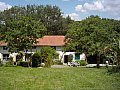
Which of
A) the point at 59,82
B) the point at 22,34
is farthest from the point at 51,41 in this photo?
the point at 59,82

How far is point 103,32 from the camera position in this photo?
133 feet

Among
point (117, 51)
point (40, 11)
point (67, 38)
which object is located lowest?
point (117, 51)

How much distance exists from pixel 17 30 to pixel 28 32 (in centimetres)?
154

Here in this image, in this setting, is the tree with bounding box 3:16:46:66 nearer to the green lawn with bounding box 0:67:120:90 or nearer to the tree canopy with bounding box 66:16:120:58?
the tree canopy with bounding box 66:16:120:58

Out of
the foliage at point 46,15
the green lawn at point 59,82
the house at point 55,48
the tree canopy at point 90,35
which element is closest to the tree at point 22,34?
the tree canopy at point 90,35

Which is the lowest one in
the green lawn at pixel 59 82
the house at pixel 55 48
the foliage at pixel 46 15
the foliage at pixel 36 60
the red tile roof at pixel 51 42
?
the green lawn at pixel 59 82

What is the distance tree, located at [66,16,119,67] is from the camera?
4025 centimetres

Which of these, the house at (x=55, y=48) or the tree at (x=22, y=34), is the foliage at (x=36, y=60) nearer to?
the tree at (x=22, y=34)

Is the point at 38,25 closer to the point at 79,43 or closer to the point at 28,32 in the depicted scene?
the point at 28,32

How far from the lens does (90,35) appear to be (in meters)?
41.3

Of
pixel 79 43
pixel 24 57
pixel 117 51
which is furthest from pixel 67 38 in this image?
pixel 117 51

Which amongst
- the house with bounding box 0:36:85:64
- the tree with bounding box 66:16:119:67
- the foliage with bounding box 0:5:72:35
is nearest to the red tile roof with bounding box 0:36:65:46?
the house with bounding box 0:36:85:64

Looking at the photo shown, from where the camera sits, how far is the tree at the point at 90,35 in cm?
4025

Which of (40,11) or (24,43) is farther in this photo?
(40,11)
